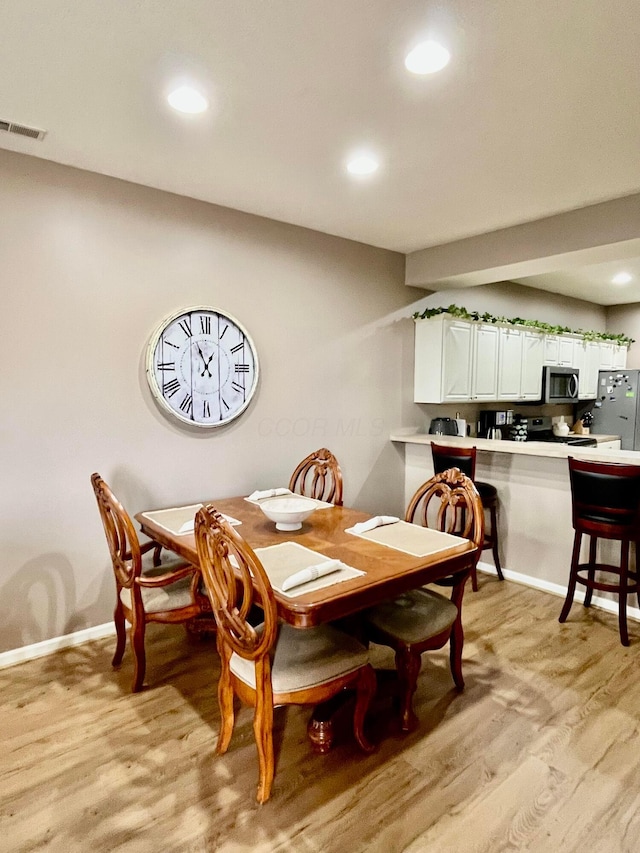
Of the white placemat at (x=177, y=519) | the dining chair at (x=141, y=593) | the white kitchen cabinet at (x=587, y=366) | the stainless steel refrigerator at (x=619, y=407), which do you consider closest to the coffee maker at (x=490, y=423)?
the white kitchen cabinet at (x=587, y=366)

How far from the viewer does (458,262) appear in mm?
4125

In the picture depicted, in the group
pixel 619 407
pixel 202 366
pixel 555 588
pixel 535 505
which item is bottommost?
pixel 555 588

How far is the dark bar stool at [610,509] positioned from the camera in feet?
9.50

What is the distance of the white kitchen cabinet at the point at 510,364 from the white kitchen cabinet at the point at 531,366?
66 mm

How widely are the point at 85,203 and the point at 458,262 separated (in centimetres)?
274

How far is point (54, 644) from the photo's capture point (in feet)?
9.48

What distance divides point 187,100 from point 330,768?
2758 mm

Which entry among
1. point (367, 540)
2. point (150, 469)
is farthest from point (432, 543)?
point (150, 469)

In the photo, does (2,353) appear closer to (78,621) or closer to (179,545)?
(179,545)

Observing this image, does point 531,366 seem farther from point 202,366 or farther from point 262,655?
point 262,655

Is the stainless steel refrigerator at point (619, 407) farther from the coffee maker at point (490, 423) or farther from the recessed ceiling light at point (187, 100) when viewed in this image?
the recessed ceiling light at point (187, 100)

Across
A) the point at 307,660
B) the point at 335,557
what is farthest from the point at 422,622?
the point at 307,660

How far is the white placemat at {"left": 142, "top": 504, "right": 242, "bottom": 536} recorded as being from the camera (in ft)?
8.37

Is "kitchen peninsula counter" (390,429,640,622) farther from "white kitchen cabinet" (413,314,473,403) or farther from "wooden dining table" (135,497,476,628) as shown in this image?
"wooden dining table" (135,497,476,628)
